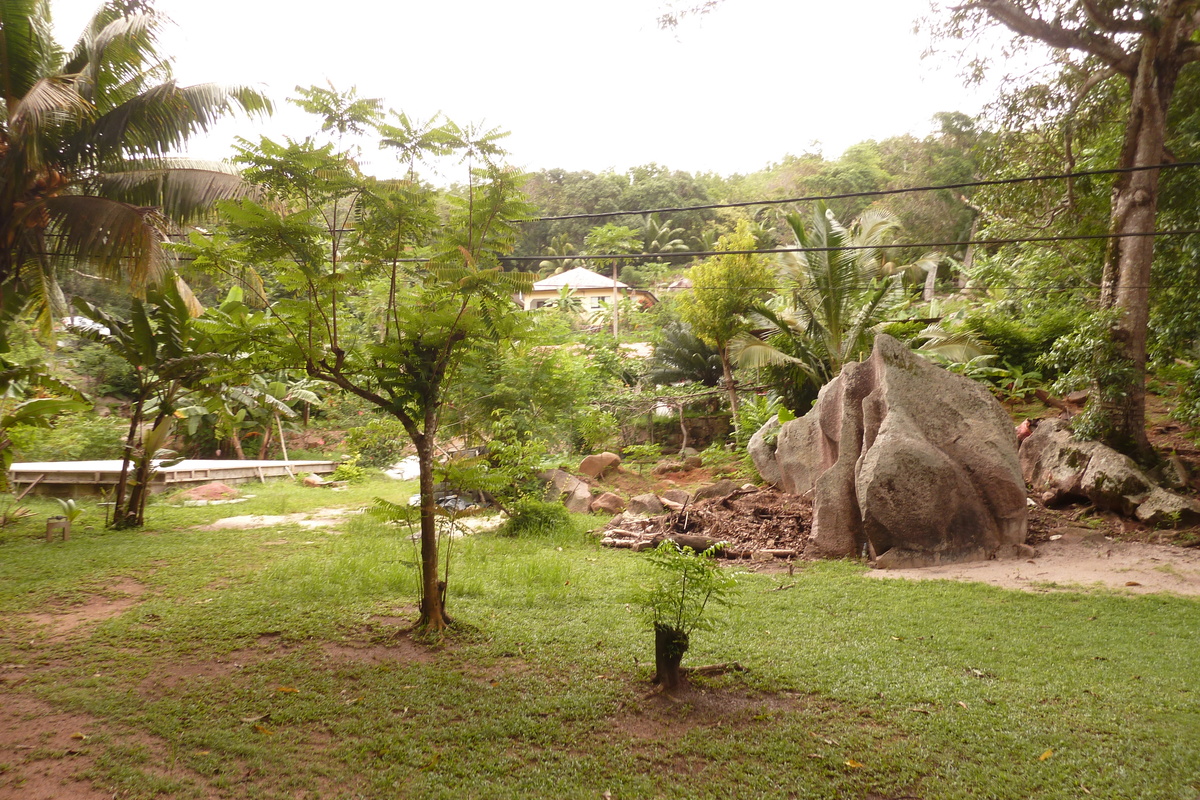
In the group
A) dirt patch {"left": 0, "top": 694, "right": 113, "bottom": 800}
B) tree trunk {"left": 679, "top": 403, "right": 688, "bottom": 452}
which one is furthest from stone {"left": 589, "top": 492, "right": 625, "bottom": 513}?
dirt patch {"left": 0, "top": 694, "right": 113, "bottom": 800}

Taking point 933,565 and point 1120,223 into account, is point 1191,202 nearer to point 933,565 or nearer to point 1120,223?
point 1120,223

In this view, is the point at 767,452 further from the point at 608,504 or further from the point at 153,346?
the point at 153,346

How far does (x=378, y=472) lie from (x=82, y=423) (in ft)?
23.3

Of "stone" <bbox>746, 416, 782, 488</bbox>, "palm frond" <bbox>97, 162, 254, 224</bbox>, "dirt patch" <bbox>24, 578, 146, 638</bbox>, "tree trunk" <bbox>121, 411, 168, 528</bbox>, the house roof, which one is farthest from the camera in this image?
the house roof

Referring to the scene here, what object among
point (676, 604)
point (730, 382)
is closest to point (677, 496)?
point (730, 382)

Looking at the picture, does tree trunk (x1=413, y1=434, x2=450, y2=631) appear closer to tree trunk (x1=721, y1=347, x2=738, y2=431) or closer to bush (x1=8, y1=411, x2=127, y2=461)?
tree trunk (x1=721, y1=347, x2=738, y2=431)

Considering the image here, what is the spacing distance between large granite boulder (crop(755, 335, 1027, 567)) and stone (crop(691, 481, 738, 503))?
314 cm

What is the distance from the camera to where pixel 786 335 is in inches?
683

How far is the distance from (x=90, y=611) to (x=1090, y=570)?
10285 millimetres

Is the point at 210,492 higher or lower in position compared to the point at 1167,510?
lower

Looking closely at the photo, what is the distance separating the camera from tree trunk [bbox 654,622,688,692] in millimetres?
4922

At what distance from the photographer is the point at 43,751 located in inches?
162

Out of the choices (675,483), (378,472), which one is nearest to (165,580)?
(675,483)

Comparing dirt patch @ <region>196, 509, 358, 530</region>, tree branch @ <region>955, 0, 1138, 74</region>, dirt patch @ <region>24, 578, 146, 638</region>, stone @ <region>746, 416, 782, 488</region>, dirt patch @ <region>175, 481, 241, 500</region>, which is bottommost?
dirt patch @ <region>196, 509, 358, 530</region>
